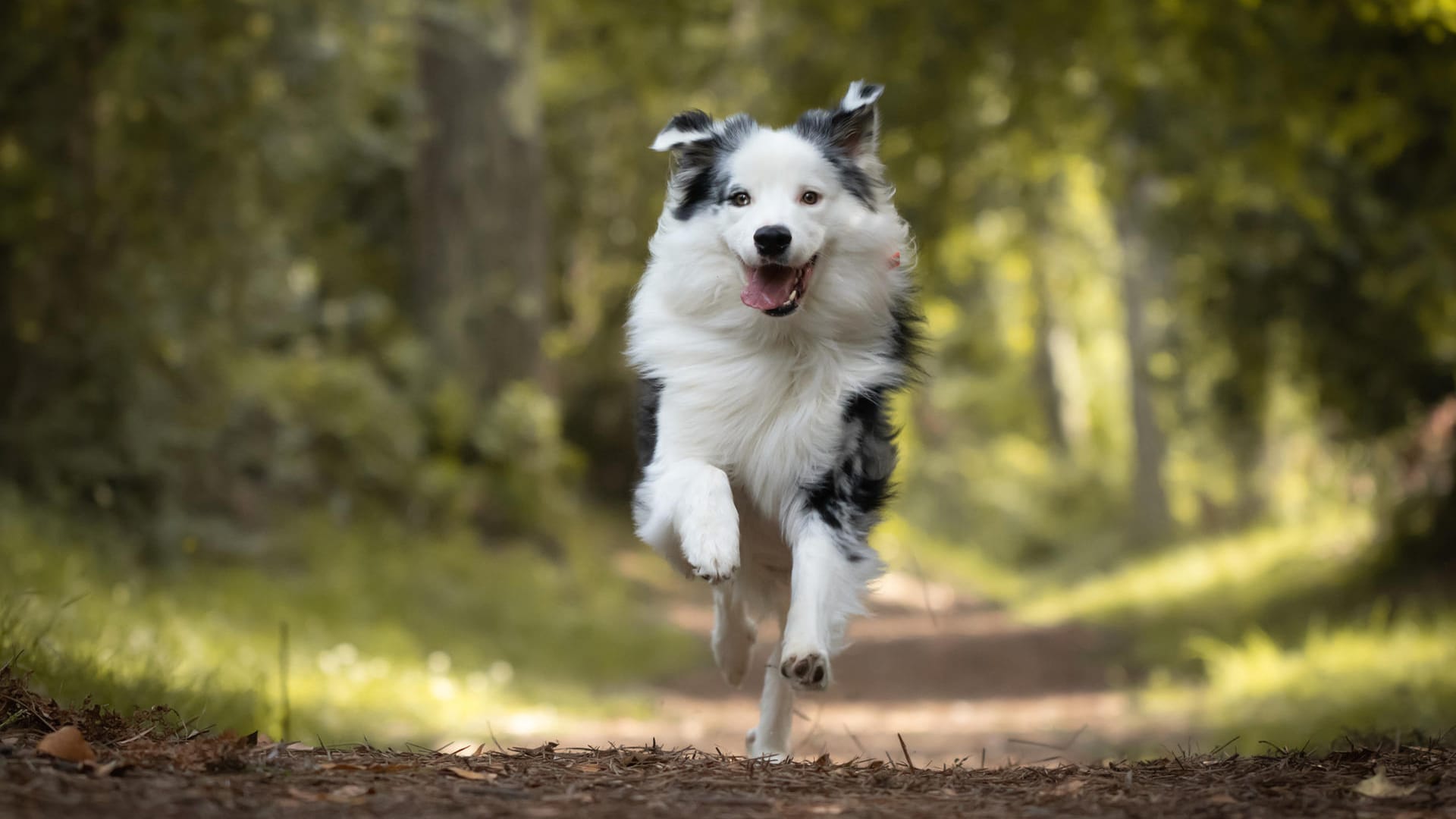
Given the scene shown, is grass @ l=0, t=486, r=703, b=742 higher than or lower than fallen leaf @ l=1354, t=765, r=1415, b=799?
higher

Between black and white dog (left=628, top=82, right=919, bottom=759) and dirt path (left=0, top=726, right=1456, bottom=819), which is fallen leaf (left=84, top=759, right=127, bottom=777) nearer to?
dirt path (left=0, top=726, right=1456, bottom=819)

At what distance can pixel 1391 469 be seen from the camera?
1177cm

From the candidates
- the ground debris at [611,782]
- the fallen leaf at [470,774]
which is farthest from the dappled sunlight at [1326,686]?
the fallen leaf at [470,774]

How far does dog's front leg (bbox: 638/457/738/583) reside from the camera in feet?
13.7

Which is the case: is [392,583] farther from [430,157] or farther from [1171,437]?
[1171,437]

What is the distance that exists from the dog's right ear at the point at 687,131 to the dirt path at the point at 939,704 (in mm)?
2134

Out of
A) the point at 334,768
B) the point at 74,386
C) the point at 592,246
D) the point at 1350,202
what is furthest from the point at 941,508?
the point at 334,768

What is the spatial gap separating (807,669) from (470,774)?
1073mm

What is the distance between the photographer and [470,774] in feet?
11.5

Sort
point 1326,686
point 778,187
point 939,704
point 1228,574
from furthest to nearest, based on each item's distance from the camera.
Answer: point 1228,574 < point 939,704 < point 1326,686 < point 778,187

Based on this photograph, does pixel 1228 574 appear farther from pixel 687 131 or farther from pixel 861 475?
pixel 687 131

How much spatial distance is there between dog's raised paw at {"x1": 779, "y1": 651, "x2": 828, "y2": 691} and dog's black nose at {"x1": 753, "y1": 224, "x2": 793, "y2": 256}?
1.24 m

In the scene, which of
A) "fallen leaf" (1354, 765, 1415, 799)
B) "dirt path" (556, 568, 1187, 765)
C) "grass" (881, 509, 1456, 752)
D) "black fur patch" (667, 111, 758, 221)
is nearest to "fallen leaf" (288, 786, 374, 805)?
"dirt path" (556, 568, 1187, 765)

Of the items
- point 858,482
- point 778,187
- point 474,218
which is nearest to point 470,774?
point 858,482
